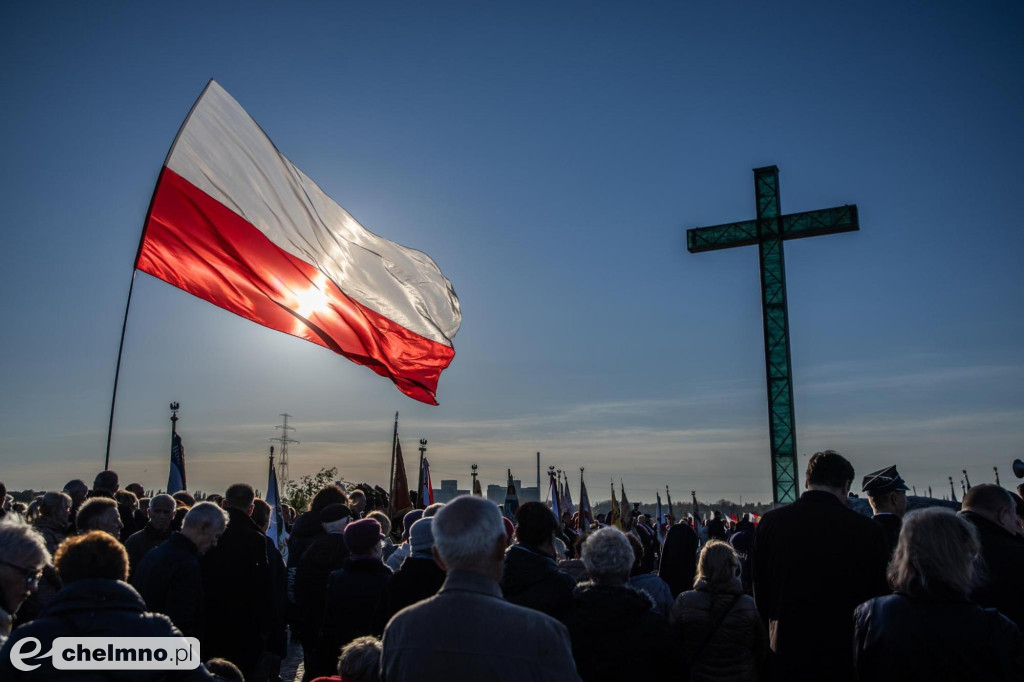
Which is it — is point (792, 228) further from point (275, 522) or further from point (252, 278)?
point (252, 278)

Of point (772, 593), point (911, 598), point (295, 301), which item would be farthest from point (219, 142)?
point (911, 598)

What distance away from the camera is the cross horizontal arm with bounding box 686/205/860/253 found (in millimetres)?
22578

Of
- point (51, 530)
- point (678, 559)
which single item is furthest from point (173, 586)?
point (678, 559)

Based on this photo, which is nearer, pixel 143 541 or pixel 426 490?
pixel 143 541

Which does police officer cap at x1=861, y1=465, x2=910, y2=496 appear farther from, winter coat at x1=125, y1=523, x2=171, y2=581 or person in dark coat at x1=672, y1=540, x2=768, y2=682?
winter coat at x1=125, y1=523, x2=171, y2=581

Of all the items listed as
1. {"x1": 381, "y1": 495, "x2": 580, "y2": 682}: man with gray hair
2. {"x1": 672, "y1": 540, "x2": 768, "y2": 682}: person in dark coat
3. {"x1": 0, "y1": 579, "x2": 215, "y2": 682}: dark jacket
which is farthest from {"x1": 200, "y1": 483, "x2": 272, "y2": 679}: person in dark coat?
{"x1": 381, "y1": 495, "x2": 580, "y2": 682}: man with gray hair

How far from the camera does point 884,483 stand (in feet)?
19.8

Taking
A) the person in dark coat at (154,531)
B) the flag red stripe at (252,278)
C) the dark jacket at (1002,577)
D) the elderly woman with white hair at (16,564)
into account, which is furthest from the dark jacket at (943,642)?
the flag red stripe at (252,278)

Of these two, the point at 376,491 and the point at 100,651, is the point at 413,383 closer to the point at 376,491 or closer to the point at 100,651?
the point at 100,651

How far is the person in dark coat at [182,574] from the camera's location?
18.2 feet

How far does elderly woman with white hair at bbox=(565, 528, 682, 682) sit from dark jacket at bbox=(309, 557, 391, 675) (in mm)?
2059

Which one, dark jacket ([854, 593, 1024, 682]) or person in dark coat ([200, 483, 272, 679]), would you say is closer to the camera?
dark jacket ([854, 593, 1024, 682])

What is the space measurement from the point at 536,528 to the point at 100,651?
251cm

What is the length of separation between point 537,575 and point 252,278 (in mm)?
4756
